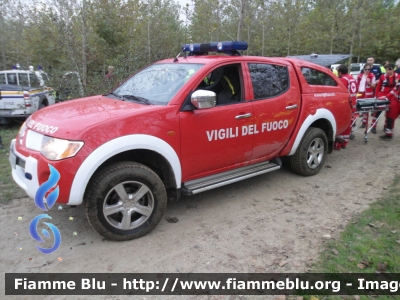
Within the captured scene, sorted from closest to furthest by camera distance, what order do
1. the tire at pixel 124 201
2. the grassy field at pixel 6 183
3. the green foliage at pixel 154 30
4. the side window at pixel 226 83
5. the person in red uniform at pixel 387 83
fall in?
1. the tire at pixel 124 201
2. the side window at pixel 226 83
3. the grassy field at pixel 6 183
4. the person in red uniform at pixel 387 83
5. the green foliage at pixel 154 30

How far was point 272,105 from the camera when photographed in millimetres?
4367

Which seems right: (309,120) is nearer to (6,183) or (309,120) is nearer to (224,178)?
(224,178)

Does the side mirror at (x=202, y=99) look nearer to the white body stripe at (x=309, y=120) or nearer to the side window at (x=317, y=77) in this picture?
the white body stripe at (x=309, y=120)

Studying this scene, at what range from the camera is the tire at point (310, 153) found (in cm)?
503

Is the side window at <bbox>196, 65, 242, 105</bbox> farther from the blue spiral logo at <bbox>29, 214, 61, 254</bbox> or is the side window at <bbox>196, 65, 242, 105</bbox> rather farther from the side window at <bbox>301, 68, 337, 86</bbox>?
the blue spiral logo at <bbox>29, 214, 61, 254</bbox>

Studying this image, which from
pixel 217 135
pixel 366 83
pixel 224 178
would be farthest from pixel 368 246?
pixel 366 83

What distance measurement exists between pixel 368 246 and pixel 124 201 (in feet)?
8.31

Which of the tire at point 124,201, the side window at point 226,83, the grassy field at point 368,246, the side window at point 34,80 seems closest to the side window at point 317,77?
the side window at point 226,83

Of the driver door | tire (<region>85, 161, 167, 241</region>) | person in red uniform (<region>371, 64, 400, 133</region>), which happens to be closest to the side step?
the driver door

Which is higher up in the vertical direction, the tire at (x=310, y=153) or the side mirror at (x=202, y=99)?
the side mirror at (x=202, y=99)

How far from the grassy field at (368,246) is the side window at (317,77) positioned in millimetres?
2128

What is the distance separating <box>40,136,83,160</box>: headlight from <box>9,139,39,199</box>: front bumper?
0.14 meters

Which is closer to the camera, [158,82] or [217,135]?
[217,135]

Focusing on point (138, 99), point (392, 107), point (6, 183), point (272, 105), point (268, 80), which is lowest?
point (6, 183)
